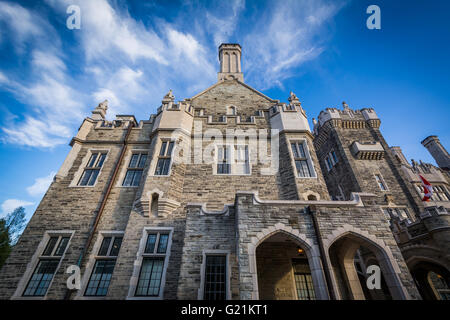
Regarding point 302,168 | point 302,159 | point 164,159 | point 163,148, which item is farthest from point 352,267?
point 163,148

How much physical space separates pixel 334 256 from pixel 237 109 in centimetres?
1053

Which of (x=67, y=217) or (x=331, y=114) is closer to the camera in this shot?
(x=67, y=217)

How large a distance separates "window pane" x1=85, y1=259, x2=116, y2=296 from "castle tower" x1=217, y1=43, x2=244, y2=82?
1535 cm

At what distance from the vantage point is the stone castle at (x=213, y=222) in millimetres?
6637

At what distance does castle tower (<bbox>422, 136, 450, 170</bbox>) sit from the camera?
27.3 m

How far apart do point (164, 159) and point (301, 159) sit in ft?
25.3

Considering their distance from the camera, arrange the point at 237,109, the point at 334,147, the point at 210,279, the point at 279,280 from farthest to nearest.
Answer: the point at 334,147 → the point at 237,109 → the point at 279,280 → the point at 210,279

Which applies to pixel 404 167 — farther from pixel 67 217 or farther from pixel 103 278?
pixel 67 217

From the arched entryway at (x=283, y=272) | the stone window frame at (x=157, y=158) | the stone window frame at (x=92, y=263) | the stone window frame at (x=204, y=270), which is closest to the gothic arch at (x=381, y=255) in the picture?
the arched entryway at (x=283, y=272)

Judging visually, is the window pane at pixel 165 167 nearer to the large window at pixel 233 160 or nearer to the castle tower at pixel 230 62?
the large window at pixel 233 160

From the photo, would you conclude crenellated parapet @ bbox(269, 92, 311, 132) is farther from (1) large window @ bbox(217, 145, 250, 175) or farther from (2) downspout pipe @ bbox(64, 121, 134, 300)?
(2) downspout pipe @ bbox(64, 121, 134, 300)

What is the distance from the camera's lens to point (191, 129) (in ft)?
40.6
